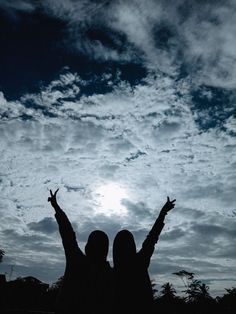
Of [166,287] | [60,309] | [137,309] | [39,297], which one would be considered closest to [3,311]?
[60,309]

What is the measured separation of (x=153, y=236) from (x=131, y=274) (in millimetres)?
534

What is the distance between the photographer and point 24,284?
29344mm

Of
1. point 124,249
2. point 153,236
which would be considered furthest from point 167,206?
point 124,249

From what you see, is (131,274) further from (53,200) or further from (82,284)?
(53,200)

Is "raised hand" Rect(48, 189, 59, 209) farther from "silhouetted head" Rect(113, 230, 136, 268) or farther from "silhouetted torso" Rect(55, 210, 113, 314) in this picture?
"silhouetted head" Rect(113, 230, 136, 268)

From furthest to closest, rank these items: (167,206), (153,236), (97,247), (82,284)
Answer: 1. (167,206)
2. (153,236)
3. (97,247)
4. (82,284)

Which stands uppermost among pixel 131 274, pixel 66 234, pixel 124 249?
pixel 66 234

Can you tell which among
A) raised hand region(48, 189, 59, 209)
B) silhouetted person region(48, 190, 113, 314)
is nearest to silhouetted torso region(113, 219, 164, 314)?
silhouetted person region(48, 190, 113, 314)

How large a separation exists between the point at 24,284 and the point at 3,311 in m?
25.6

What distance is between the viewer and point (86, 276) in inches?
120

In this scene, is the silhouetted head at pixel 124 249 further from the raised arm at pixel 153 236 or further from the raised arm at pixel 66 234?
the raised arm at pixel 66 234

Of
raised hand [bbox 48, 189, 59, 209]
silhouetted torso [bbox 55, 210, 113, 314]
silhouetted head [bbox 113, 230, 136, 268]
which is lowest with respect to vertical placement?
silhouetted torso [bbox 55, 210, 113, 314]

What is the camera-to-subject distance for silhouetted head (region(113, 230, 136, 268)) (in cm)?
319

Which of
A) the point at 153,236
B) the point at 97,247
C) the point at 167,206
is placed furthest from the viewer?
the point at 167,206
